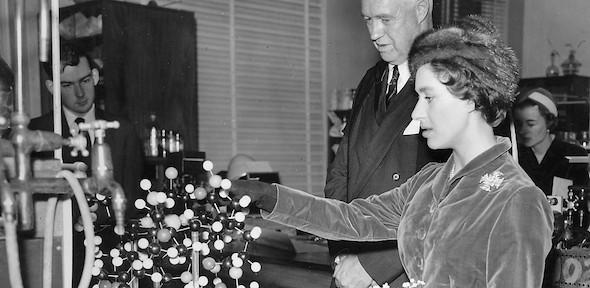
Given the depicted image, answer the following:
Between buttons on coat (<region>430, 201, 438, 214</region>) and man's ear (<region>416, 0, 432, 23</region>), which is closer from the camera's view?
buttons on coat (<region>430, 201, 438, 214</region>)

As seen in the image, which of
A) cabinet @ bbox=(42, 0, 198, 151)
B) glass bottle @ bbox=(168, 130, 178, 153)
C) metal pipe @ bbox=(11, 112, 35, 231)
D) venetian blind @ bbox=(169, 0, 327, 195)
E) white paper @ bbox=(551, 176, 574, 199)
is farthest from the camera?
venetian blind @ bbox=(169, 0, 327, 195)

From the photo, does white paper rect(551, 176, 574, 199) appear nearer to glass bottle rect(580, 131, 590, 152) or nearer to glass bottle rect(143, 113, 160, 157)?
glass bottle rect(580, 131, 590, 152)

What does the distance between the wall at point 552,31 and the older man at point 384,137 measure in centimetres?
291

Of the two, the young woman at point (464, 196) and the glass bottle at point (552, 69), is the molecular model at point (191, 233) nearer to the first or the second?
the young woman at point (464, 196)

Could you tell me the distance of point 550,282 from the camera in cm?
255

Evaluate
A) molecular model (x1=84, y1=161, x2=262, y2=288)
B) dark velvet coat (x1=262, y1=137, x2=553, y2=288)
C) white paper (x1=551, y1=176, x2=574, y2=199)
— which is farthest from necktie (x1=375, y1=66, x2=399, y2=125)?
white paper (x1=551, y1=176, x2=574, y2=199)

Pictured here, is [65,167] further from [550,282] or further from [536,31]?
[536,31]

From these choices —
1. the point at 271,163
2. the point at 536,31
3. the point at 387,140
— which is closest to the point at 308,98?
the point at 271,163

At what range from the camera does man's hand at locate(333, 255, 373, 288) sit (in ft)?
6.28

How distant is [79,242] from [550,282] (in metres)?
1.87

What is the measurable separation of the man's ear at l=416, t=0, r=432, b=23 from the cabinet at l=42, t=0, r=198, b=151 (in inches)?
101

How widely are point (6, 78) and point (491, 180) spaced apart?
108 centimetres

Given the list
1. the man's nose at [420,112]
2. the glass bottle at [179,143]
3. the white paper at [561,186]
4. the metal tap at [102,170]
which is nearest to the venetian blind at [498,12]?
the white paper at [561,186]

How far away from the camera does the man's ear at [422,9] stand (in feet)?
6.66
